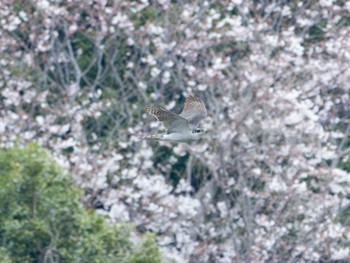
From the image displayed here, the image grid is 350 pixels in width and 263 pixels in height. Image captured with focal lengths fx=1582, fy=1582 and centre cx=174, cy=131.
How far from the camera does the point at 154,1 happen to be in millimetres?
19953

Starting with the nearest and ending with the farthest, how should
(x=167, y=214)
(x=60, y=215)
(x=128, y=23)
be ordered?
1. (x=60, y=215)
2. (x=167, y=214)
3. (x=128, y=23)

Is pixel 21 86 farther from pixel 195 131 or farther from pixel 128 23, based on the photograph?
pixel 195 131

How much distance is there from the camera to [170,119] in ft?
39.2

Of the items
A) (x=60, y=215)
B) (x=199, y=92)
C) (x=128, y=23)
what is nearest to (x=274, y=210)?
(x=199, y=92)

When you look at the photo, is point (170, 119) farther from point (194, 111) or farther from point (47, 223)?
point (47, 223)

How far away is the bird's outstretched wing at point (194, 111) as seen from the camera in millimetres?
12500

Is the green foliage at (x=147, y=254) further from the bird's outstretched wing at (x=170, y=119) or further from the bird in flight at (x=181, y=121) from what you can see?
the bird's outstretched wing at (x=170, y=119)

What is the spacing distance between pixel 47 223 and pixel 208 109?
5.31m

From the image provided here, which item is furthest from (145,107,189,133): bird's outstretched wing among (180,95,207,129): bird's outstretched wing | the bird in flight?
(180,95,207,129): bird's outstretched wing

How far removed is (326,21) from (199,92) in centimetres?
235

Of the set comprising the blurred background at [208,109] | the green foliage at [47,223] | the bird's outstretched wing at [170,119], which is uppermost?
the bird's outstretched wing at [170,119]

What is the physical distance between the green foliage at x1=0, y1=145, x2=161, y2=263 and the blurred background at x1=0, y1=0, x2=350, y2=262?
2.91 metres

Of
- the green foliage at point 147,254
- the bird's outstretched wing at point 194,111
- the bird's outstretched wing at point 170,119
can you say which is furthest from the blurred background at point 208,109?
the bird's outstretched wing at point 170,119

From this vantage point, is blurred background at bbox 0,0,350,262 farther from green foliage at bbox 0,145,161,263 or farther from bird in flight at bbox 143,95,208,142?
bird in flight at bbox 143,95,208,142
